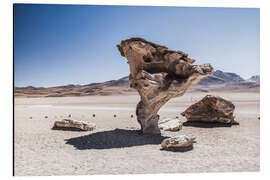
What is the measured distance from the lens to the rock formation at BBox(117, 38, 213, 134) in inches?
313

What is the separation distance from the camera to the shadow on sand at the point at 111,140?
738 centimetres

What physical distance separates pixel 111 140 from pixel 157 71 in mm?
3089

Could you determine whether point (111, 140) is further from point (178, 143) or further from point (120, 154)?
point (178, 143)

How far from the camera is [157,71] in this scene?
852 centimetres

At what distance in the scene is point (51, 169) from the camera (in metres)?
5.64

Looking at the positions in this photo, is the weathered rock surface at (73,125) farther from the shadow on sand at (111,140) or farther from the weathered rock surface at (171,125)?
the weathered rock surface at (171,125)

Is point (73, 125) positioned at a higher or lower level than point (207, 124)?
higher

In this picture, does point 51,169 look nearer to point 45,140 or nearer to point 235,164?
point 45,140

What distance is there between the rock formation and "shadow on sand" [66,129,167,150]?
35.1 inches

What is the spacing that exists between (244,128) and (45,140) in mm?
8809

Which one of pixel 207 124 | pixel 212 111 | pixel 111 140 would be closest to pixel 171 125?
pixel 207 124

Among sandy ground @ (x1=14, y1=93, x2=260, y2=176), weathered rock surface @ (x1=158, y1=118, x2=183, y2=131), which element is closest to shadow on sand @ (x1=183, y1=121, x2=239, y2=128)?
weathered rock surface @ (x1=158, y1=118, x2=183, y2=131)

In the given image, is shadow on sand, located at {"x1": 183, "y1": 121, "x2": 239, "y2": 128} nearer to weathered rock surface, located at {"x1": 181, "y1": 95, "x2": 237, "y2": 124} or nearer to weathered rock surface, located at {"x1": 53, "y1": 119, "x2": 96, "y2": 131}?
weathered rock surface, located at {"x1": 181, "y1": 95, "x2": 237, "y2": 124}
